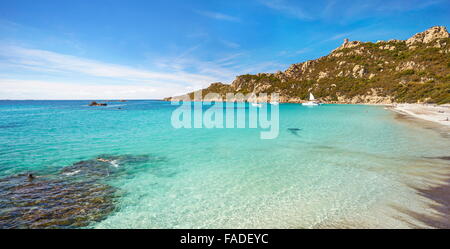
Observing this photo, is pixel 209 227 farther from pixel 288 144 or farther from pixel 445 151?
pixel 445 151

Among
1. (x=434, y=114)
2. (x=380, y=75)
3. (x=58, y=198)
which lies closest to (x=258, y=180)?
(x=58, y=198)

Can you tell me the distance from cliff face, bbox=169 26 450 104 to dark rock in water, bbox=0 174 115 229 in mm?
114145

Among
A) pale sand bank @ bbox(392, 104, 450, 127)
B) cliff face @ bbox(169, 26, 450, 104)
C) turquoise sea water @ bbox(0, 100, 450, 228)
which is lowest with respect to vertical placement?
turquoise sea water @ bbox(0, 100, 450, 228)

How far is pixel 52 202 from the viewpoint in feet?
29.8

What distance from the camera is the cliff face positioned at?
351 feet

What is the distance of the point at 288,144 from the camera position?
869 inches

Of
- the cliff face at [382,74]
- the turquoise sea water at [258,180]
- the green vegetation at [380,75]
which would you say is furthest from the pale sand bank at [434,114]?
the cliff face at [382,74]

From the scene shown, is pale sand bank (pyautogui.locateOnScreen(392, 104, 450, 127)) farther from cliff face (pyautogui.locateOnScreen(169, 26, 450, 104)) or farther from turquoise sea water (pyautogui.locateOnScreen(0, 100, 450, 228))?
cliff face (pyautogui.locateOnScreen(169, 26, 450, 104))

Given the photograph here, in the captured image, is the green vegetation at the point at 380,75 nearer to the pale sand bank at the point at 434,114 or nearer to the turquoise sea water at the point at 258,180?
the pale sand bank at the point at 434,114

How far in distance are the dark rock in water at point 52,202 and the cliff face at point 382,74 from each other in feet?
374

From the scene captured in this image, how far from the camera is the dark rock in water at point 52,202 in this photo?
7668 millimetres

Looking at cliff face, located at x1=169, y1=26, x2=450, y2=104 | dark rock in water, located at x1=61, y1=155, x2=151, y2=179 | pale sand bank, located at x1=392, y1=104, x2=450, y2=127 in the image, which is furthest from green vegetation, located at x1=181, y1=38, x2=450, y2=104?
dark rock in water, located at x1=61, y1=155, x2=151, y2=179
